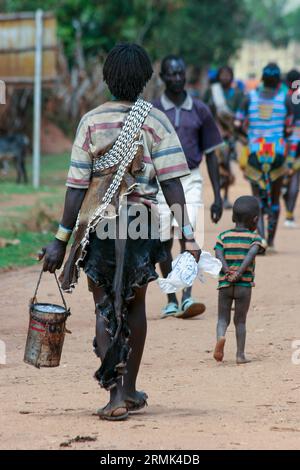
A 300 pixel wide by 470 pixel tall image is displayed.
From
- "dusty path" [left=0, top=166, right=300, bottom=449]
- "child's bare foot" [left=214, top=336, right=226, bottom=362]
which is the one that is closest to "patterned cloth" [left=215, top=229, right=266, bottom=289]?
"child's bare foot" [left=214, top=336, right=226, bottom=362]

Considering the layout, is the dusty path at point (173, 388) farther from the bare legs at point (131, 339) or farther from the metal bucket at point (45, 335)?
the metal bucket at point (45, 335)

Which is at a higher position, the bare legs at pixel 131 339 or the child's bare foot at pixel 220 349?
the bare legs at pixel 131 339

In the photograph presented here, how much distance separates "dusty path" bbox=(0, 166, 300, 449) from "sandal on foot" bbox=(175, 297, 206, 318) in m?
0.07

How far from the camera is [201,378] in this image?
7480 mm

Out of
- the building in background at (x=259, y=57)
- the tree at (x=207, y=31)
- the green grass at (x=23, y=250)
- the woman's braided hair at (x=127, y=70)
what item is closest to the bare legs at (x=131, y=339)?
the woman's braided hair at (x=127, y=70)

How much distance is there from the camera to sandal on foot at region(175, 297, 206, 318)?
9594 mm

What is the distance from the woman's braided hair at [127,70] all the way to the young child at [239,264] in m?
1.98

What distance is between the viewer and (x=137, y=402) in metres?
6.43

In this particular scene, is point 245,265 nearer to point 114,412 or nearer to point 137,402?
point 137,402

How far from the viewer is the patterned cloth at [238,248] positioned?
7914 mm

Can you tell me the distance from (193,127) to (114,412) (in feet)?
13.2

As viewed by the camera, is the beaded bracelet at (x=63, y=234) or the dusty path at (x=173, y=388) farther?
the beaded bracelet at (x=63, y=234)

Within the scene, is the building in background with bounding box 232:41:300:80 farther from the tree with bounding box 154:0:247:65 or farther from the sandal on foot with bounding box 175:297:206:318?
the sandal on foot with bounding box 175:297:206:318
